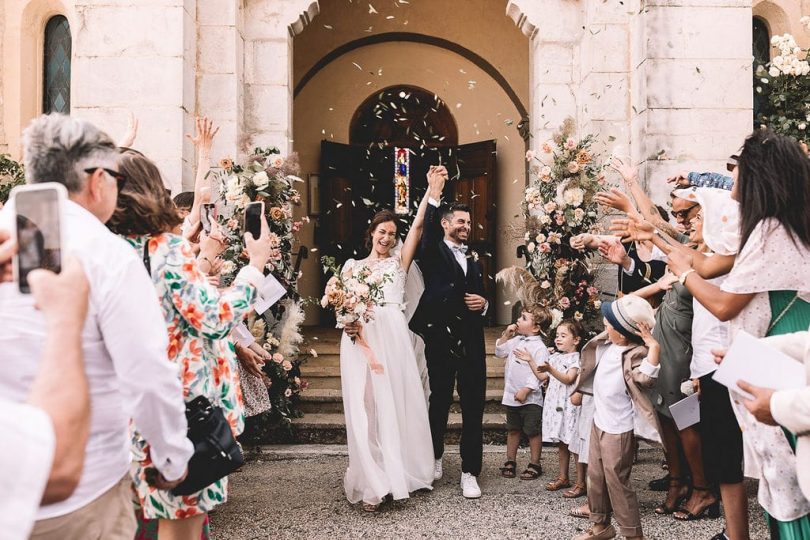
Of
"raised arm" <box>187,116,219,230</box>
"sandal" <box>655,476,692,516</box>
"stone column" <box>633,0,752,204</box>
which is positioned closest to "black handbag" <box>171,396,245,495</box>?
"raised arm" <box>187,116,219,230</box>

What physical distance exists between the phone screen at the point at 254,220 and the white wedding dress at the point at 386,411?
7.89 ft

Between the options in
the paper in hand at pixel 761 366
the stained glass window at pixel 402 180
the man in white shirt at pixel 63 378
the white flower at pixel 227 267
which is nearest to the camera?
the man in white shirt at pixel 63 378

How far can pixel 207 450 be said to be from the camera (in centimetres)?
239

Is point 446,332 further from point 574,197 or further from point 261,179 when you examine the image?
point 261,179

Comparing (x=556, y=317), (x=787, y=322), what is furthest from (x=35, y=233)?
(x=556, y=317)

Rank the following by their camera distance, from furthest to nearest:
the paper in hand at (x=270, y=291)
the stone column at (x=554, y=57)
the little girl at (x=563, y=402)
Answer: the stone column at (x=554, y=57)
the little girl at (x=563, y=402)
the paper in hand at (x=270, y=291)

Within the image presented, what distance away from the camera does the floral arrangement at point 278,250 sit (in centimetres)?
615

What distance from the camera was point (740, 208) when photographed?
2992 millimetres

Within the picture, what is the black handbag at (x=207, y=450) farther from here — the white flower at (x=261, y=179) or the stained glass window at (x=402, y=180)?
the stained glass window at (x=402, y=180)

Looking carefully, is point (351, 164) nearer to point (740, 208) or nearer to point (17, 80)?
point (17, 80)

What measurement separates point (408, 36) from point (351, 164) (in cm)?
222

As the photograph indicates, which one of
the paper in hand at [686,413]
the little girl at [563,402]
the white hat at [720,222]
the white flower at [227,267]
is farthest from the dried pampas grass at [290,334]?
the white hat at [720,222]

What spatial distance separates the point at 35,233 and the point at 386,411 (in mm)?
3893

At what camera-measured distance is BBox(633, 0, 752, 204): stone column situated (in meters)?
6.95
